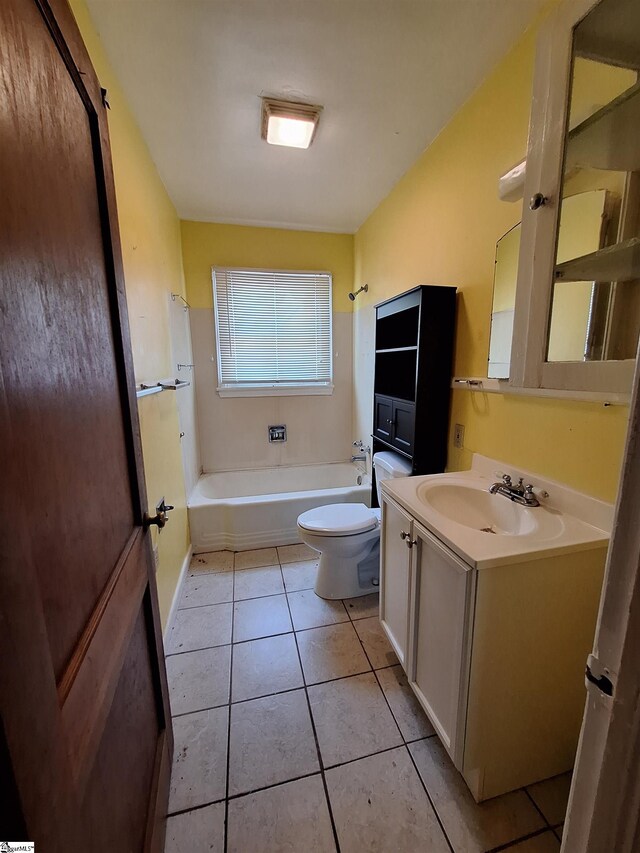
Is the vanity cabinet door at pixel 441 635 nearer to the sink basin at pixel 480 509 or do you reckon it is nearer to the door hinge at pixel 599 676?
the sink basin at pixel 480 509

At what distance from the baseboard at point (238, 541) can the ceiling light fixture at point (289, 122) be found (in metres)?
2.43

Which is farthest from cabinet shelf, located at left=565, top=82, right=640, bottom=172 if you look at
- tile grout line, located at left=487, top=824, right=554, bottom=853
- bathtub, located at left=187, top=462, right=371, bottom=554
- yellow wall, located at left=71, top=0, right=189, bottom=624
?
bathtub, located at left=187, top=462, right=371, bottom=554

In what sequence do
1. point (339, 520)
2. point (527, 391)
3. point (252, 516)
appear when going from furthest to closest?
1. point (252, 516)
2. point (339, 520)
3. point (527, 391)

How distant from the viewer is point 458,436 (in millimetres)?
1698

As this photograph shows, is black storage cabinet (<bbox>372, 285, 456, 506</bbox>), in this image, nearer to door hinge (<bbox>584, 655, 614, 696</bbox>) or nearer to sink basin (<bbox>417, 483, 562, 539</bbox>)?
sink basin (<bbox>417, 483, 562, 539</bbox>)

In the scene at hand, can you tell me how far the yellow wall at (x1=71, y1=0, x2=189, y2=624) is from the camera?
141 centimetres

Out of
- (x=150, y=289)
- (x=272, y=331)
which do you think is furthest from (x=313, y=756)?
(x=272, y=331)

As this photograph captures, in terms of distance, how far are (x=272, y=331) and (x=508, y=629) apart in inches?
109

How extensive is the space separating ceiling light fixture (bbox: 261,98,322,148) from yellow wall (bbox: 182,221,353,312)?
1154mm

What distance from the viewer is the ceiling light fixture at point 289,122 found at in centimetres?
155

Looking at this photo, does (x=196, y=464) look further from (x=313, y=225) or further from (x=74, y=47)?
(x=74, y=47)

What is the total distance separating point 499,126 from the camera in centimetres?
136

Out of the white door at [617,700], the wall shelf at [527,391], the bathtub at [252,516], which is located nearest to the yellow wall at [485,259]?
the wall shelf at [527,391]

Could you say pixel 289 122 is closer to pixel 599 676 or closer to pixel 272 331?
pixel 272 331
